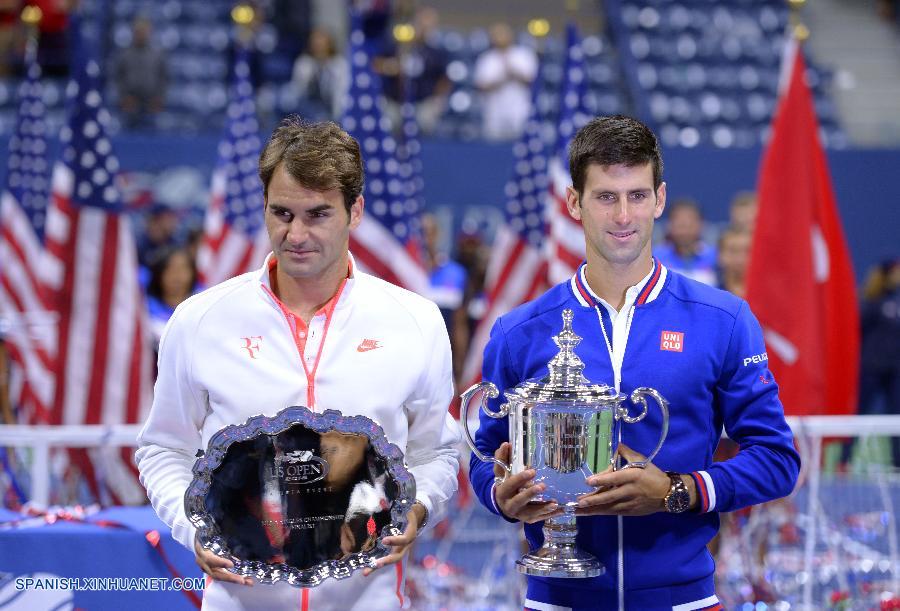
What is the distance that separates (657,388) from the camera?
3.03 m

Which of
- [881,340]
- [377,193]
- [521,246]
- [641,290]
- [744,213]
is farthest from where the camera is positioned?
[881,340]

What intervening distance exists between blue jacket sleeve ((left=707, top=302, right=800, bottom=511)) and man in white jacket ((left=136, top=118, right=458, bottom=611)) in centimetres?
65

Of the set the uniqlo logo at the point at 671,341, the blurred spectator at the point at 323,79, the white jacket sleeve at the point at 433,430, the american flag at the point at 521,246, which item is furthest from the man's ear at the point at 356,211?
the blurred spectator at the point at 323,79

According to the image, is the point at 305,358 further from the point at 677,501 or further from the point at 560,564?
the point at 677,501

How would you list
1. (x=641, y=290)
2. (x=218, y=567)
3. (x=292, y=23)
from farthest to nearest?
(x=292, y=23) < (x=641, y=290) < (x=218, y=567)

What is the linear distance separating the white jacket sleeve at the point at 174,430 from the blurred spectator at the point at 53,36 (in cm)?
1082

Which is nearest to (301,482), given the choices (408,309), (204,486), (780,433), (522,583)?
(204,486)

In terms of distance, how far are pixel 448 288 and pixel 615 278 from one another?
24.5 ft

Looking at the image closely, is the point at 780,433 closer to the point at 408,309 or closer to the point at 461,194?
the point at 408,309

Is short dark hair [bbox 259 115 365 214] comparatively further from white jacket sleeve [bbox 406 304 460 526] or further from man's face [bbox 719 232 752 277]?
man's face [bbox 719 232 752 277]

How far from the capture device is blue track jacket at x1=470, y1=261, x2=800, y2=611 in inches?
118

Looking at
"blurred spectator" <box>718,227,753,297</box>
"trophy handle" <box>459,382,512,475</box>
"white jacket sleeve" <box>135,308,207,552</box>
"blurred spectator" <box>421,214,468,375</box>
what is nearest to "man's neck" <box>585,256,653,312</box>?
"trophy handle" <box>459,382,512,475</box>

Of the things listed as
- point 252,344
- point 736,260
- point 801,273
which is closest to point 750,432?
point 252,344

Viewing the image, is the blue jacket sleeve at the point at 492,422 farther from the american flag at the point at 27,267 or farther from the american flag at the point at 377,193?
the american flag at the point at 27,267
